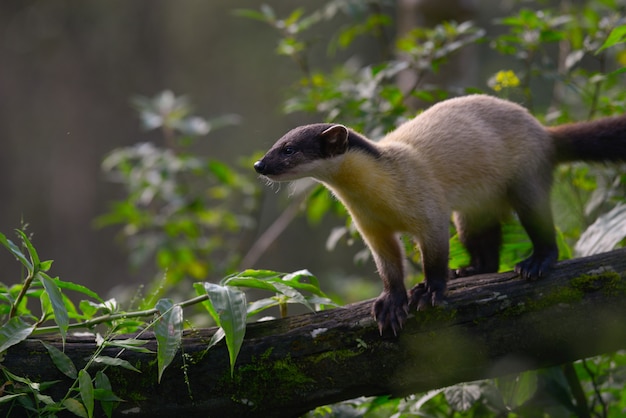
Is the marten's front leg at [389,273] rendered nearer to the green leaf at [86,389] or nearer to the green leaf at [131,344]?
the green leaf at [131,344]

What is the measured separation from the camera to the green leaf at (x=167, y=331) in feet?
7.93

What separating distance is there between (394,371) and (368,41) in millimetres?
9785

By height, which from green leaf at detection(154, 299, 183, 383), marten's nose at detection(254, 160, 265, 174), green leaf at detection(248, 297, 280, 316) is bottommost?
green leaf at detection(248, 297, 280, 316)

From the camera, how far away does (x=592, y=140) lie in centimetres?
356

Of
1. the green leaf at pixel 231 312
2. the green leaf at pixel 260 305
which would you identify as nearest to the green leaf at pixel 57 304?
the green leaf at pixel 231 312

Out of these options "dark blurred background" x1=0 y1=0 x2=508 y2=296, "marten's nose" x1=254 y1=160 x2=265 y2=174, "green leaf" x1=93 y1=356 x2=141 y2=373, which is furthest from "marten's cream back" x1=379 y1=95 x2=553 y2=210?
"dark blurred background" x1=0 y1=0 x2=508 y2=296

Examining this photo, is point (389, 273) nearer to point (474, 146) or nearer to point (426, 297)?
point (426, 297)

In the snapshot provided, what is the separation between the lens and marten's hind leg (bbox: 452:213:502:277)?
376 centimetres

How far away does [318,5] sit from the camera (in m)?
11.8

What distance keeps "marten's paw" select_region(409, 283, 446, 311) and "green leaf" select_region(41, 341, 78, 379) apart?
4.48ft

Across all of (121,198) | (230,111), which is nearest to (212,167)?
(121,198)

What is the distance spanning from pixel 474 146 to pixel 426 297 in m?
0.96

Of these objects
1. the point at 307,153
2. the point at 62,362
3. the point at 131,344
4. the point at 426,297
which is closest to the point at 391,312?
Result: the point at 426,297

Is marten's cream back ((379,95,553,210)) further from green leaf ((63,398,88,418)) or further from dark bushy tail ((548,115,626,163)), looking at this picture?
green leaf ((63,398,88,418))
